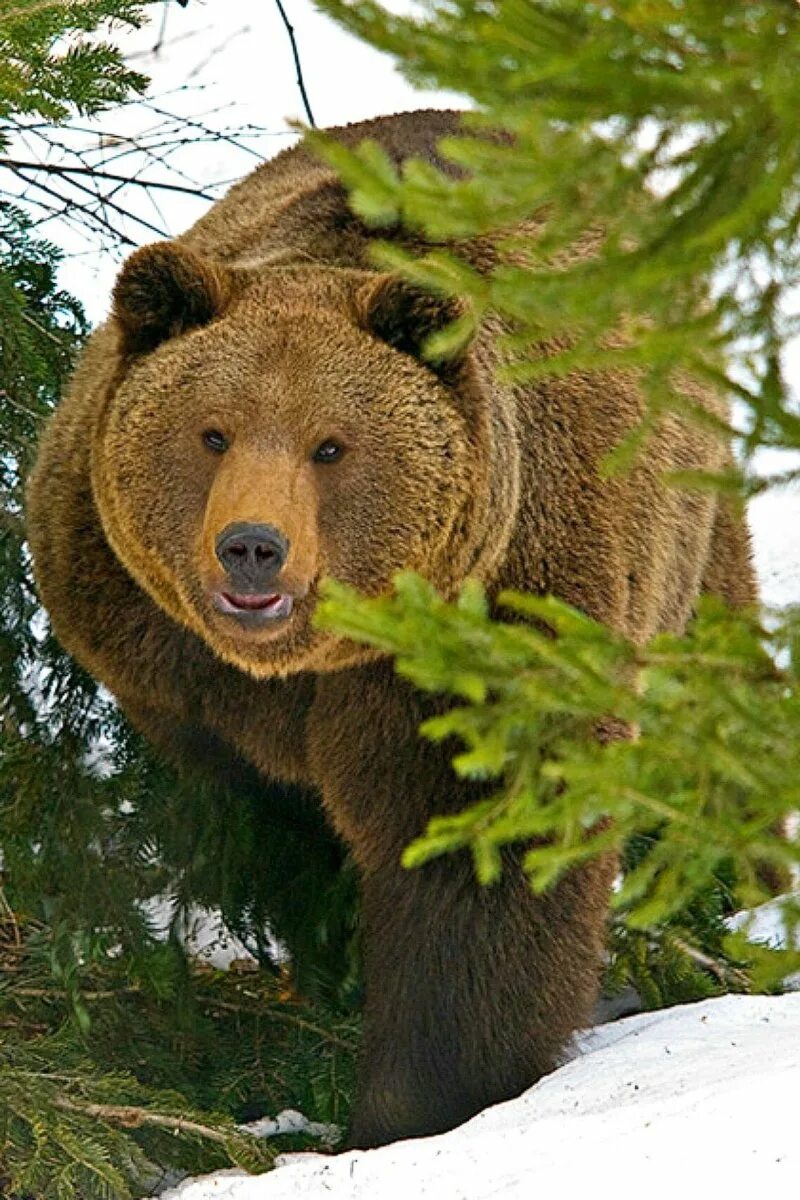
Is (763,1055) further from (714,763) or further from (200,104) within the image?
(200,104)

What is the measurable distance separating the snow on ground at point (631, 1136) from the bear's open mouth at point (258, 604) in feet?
3.98

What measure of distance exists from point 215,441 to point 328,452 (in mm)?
262

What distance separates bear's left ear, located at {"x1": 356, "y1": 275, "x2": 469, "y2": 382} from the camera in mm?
4613

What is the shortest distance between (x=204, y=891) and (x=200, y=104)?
25.5 feet

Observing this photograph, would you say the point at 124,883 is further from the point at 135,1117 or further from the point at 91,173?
the point at 91,173

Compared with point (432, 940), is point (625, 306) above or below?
above

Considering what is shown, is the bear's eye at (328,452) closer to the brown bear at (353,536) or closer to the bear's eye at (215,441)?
the brown bear at (353,536)

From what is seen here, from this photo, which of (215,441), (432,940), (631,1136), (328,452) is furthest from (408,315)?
(631,1136)

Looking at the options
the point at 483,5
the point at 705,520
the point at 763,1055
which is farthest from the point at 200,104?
the point at 483,5

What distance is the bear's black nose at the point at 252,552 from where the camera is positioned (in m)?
4.21

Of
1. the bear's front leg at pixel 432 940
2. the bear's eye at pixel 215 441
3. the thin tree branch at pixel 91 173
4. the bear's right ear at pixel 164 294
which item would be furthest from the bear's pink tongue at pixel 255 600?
the thin tree branch at pixel 91 173

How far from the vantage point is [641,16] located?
2150mm

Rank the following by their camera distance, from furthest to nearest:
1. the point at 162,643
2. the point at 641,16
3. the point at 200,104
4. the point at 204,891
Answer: the point at 200,104
the point at 204,891
the point at 162,643
the point at 641,16

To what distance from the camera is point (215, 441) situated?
459cm
